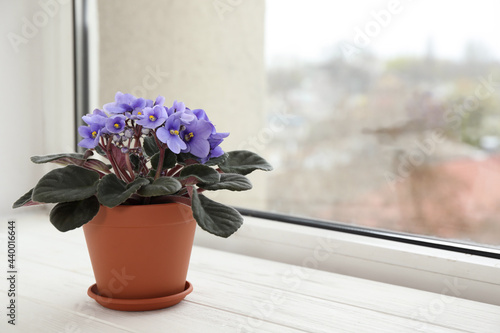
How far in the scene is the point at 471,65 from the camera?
2.39 m

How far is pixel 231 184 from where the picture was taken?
2.46 ft

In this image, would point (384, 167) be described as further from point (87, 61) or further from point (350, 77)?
point (87, 61)

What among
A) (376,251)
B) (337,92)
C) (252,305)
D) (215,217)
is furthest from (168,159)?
(337,92)

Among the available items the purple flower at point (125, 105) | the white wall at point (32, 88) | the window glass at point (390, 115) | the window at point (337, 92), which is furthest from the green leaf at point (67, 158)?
the window glass at point (390, 115)

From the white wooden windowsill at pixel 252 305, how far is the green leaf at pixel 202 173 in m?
0.25

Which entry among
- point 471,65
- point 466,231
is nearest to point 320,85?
point 471,65

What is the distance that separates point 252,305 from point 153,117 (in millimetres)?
409

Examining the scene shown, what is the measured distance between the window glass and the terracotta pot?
1437 mm

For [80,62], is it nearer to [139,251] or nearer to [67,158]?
[67,158]

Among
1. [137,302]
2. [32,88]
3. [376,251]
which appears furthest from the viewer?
[32,88]

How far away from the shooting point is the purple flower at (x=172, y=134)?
2.40 ft

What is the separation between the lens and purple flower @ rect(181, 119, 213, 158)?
781mm

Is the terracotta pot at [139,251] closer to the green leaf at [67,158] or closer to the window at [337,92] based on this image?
the green leaf at [67,158]

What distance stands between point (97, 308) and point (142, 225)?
203mm
